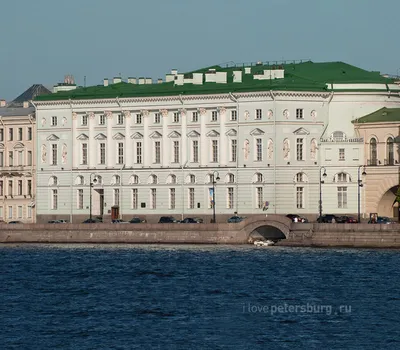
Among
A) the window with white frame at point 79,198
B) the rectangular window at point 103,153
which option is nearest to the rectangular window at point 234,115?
the rectangular window at point 103,153

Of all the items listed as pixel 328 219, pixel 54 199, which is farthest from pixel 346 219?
pixel 54 199

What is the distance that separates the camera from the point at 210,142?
11925 cm

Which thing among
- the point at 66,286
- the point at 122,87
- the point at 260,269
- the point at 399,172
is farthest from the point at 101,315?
the point at 122,87

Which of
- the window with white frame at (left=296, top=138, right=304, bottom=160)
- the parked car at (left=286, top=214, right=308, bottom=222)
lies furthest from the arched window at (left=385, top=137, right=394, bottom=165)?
the parked car at (left=286, top=214, right=308, bottom=222)

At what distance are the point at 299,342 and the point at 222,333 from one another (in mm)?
3240

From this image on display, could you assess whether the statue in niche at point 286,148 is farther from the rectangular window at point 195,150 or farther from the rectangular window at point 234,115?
the rectangular window at point 195,150

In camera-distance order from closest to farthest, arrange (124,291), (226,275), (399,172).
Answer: (124,291) < (226,275) < (399,172)

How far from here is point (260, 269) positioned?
88125 mm

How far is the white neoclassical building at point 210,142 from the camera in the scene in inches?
4579

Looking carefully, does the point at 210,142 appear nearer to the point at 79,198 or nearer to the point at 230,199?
the point at 230,199

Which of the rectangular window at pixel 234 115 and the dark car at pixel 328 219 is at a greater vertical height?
the rectangular window at pixel 234 115

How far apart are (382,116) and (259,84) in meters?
7.63

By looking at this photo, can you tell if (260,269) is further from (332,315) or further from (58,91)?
(58,91)

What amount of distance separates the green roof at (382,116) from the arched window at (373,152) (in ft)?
3.95
